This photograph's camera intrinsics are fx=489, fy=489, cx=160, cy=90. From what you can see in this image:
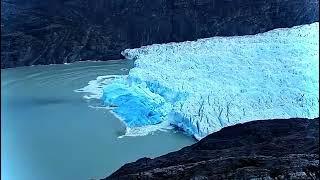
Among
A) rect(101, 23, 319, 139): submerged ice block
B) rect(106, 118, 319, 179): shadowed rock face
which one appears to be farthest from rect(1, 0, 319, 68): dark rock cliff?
rect(106, 118, 319, 179): shadowed rock face

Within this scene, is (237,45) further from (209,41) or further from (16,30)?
(16,30)

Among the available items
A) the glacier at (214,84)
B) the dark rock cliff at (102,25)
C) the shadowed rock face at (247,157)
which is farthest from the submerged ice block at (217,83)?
the shadowed rock face at (247,157)

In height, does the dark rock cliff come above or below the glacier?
above

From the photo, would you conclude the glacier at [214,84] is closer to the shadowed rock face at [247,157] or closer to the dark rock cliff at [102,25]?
the dark rock cliff at [102,25]

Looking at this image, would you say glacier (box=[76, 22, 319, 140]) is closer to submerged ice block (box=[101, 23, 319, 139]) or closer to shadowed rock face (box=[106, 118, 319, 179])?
submerged ice block (box=[101, 23, 319, 139])

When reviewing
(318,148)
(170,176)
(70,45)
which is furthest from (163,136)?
(70,45)
